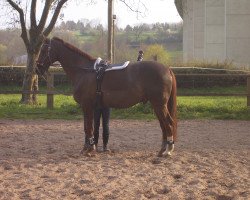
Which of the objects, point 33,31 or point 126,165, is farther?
point 33,31

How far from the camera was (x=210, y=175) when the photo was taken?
21.4ft

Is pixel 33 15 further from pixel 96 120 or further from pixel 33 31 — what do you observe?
pixel 96 120

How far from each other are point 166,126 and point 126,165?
123 centimetres

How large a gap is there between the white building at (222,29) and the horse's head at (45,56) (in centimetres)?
1222

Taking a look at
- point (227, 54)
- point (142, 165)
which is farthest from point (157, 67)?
point (227, 54)

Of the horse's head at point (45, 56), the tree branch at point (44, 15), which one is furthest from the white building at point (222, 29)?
the horse's head at point (45, 56)

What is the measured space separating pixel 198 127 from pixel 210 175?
5.34m

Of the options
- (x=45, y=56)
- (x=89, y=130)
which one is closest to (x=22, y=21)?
(x=45, y=56)

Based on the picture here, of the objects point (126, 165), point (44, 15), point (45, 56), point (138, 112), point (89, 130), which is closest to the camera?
point (126, 165)

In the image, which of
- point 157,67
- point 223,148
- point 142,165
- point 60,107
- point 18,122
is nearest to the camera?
point 142,165

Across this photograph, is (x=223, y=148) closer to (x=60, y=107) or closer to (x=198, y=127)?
(x=198, y=127)

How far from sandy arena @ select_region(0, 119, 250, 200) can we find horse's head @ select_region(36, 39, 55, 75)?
1591mm

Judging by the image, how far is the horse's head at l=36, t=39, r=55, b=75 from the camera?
841cm

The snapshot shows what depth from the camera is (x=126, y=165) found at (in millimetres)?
7191
